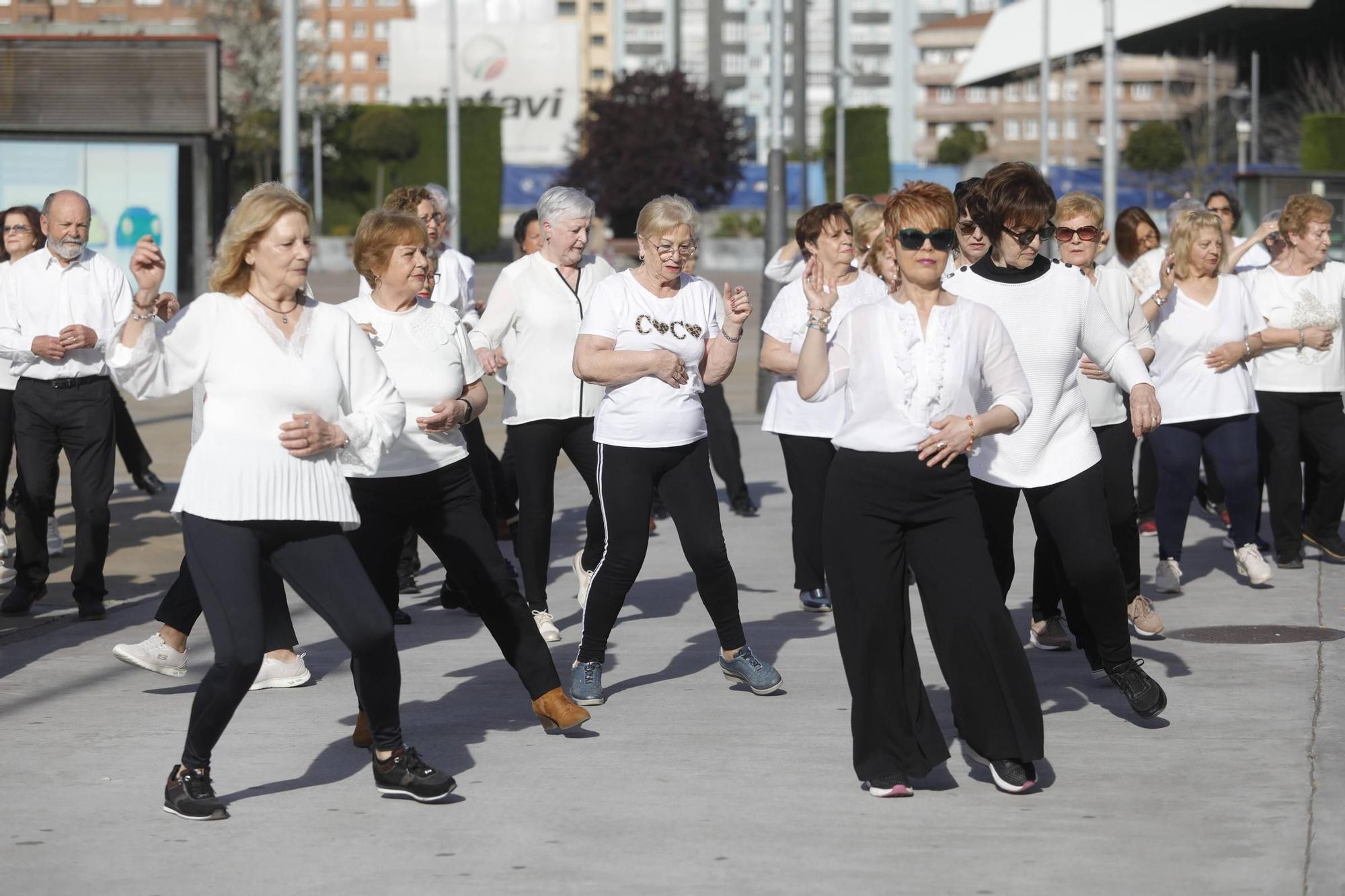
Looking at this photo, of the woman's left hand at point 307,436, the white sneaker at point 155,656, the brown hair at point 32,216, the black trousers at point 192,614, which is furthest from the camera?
the brown hair at point 32,216

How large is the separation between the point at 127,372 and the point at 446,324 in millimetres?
1612

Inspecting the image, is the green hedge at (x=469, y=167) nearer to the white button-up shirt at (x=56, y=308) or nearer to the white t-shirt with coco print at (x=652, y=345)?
the white button-up shirt at (x=56, y=308)

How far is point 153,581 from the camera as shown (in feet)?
31.5

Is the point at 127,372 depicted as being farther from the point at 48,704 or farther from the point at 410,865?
the point at 48,704

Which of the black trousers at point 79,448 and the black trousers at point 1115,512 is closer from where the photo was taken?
the black trousers at point 1115,512

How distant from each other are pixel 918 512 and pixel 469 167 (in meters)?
57.7

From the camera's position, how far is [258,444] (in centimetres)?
511

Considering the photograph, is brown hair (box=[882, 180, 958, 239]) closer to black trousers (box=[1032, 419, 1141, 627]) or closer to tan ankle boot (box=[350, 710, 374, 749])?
tan ankle boot (box=[350, 710, 374, 749])

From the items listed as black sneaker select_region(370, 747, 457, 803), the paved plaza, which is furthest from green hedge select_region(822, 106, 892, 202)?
black sneaker select_region(370, 747, 457, 803)

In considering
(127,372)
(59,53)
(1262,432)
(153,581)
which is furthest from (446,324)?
(59,53)

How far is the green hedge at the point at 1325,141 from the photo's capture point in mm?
46844

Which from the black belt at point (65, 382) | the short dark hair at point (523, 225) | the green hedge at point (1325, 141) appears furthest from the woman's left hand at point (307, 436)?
the green hedge at point (1325, 141)

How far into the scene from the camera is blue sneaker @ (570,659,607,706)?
→ 6.82 meters

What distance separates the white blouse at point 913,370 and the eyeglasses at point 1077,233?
4.59 ft
